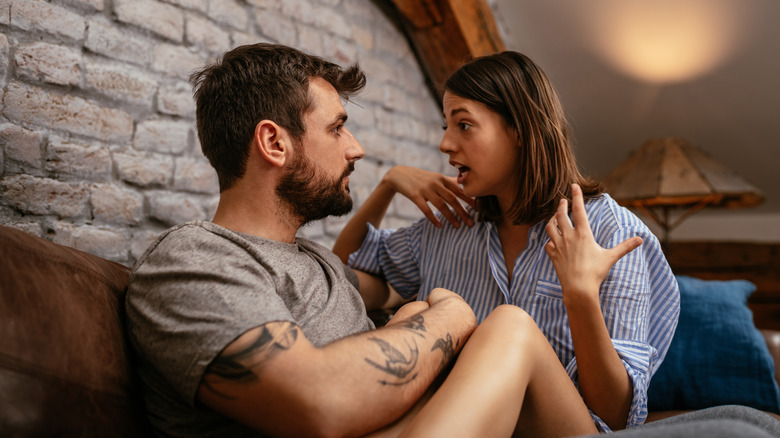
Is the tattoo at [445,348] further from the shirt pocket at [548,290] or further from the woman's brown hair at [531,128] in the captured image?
the woman's brown hair at [531,128]

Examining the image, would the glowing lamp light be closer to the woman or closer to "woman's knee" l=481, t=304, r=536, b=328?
the woman

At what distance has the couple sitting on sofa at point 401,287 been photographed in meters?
0.86

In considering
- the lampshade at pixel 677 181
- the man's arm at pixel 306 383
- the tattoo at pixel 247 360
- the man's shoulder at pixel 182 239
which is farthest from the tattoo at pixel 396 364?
the lampshade at pixel 677 181

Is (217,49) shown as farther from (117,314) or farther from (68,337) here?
(68,337)

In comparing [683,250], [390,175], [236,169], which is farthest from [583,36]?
[236,169]

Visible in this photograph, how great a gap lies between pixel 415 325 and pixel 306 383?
0.27 m

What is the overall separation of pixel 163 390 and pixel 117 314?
0.54ft

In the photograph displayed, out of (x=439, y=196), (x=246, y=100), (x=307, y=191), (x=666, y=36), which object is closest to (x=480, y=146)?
(x=439, y=196)

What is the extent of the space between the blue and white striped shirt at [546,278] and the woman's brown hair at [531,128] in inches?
2.8

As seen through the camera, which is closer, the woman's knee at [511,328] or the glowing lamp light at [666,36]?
the woman's knee at [511,328]

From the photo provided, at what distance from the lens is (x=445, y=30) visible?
3.05 meters

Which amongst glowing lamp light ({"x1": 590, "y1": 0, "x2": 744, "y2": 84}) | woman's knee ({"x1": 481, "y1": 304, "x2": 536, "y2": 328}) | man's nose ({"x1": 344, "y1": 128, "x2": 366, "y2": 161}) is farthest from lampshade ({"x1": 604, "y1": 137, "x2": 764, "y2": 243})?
woman's knee ({"x1": 481, "y1": 304, "x2": 536, "y2": 328})

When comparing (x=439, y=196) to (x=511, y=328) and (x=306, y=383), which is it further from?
(x=306, y=383)

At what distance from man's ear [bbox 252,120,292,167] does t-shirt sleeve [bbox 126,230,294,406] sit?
270mm
